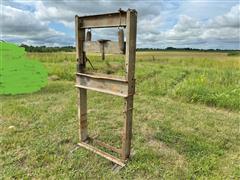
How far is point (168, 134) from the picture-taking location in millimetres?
3869

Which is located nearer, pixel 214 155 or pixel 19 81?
pixel 214 155

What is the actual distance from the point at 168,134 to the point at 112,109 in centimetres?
177

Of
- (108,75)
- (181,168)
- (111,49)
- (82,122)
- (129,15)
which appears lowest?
(181,168)

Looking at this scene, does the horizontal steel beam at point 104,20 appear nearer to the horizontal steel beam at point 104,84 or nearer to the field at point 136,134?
the field at point 136,134

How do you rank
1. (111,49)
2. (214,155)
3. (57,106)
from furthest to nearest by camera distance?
(57,106)
(214,155)
(111,49)

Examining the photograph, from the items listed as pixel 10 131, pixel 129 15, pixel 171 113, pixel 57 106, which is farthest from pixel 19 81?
pixel 129 15

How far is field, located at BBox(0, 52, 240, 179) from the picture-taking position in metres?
2.79

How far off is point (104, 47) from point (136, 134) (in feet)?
6.01

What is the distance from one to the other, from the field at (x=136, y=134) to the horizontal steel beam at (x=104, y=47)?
0.21m

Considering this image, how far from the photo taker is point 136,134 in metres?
3.86

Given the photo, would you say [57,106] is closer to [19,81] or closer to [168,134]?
[19,81]

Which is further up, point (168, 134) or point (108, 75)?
point (108, 75)

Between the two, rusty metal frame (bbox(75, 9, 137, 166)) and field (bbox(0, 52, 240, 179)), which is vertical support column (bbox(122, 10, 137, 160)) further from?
field (bbox(0, 52, 240, 179))

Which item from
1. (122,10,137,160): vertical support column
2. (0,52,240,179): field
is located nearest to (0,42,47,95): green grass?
(0,52,240,179): field
